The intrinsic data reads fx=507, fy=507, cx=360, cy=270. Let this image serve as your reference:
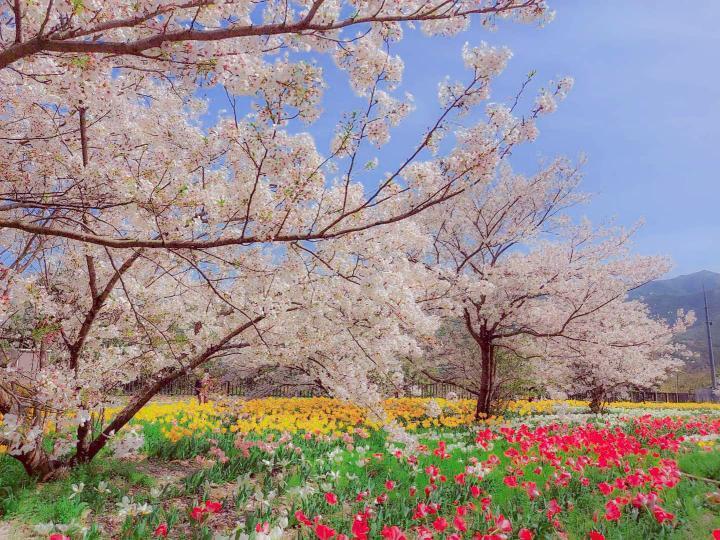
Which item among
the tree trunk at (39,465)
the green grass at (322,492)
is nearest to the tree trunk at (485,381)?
the green grass at (322,492)

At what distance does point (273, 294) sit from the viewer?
5723 millimetres

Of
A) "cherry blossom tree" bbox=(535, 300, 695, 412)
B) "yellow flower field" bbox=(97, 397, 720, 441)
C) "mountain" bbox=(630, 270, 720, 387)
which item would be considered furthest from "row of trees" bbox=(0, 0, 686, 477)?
"mountain" bbox=(630, 270, 720, 387)

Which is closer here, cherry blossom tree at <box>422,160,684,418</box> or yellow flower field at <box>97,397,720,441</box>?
yellow flower field at <box>97,397,720,441</box>

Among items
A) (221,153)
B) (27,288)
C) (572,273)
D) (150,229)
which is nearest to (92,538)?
(27,288)

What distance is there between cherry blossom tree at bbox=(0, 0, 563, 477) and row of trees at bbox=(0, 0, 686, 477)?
0.07 ft

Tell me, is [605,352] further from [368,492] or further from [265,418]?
[368,492]

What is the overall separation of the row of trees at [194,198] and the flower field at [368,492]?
630 mm

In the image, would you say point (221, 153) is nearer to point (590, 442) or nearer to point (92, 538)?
point (92, 538)

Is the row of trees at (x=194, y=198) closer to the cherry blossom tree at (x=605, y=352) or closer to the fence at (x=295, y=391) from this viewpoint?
the cherry blossom tree at (x=605, y=352)

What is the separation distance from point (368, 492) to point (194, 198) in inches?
118

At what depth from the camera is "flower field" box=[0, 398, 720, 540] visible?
389 centimetres

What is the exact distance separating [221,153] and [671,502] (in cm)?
550

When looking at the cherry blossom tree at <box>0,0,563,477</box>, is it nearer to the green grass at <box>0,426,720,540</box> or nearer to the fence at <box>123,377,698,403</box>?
the green grass at <box>0,426,720,540</box>

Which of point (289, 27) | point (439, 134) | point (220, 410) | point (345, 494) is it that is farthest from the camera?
point (220, 410)
